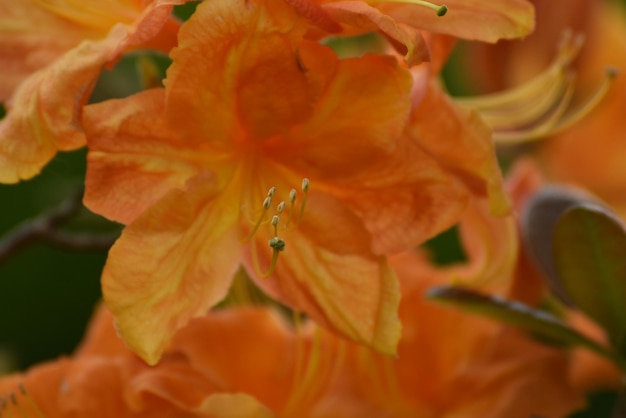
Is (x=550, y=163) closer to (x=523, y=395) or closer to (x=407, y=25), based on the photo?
(x=523, y=395)

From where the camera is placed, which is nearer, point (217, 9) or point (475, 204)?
point (217, 9)

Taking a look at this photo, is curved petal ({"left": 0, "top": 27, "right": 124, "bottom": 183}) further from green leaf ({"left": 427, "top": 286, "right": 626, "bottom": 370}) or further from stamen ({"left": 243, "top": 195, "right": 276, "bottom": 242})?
green leaf ({"left": 427, "top": 286, "right": 626, "bottom": 370})

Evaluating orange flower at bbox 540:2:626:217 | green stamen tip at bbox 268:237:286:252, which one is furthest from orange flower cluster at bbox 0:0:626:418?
orange flower at bbox 540:2:626:217

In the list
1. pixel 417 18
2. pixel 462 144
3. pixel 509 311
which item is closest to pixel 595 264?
pixel 509 311

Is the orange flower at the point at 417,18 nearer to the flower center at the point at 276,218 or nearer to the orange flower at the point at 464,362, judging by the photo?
the flower center at the point at 276,218

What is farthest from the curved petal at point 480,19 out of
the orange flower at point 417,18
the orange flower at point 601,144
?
the orange flower at point 601,144

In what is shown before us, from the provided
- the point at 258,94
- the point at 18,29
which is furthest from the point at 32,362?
the point at 258,94

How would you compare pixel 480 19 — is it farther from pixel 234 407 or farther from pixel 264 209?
pixel 234 407
